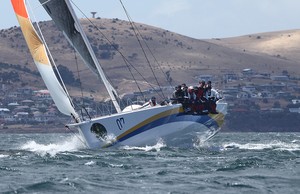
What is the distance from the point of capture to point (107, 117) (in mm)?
30531

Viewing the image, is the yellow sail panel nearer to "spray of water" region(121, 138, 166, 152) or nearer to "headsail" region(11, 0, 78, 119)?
"headsail" region(11, 0, 78, 119)

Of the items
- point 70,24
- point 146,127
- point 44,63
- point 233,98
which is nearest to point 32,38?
point 44,63

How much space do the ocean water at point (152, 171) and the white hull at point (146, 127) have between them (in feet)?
1.12

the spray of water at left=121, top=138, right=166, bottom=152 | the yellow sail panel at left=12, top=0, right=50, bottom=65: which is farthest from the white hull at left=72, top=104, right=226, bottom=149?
the yellow sail panel at left=12, top=0, right=50, bottom=65

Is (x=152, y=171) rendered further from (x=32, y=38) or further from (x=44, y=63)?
(x=32, y=38)

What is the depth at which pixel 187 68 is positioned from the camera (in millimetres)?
166000

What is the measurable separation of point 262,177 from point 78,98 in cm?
11133

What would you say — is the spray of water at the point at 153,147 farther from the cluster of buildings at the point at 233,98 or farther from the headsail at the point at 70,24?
the cluster of buildings at the point at 233,98

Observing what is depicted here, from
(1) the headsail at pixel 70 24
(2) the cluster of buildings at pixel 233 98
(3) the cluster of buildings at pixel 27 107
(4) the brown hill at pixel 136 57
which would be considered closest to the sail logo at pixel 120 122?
(1) the headsail at pixel 70 24

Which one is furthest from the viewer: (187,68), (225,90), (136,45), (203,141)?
(136,45)

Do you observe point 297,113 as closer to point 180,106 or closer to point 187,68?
point 187,68

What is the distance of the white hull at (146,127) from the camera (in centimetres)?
3033

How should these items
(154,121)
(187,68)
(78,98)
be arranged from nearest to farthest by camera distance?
(154,121) → (78,98) → (187,68)

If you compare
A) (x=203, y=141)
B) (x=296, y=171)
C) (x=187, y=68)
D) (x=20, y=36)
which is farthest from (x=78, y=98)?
(x=296, y=171)
